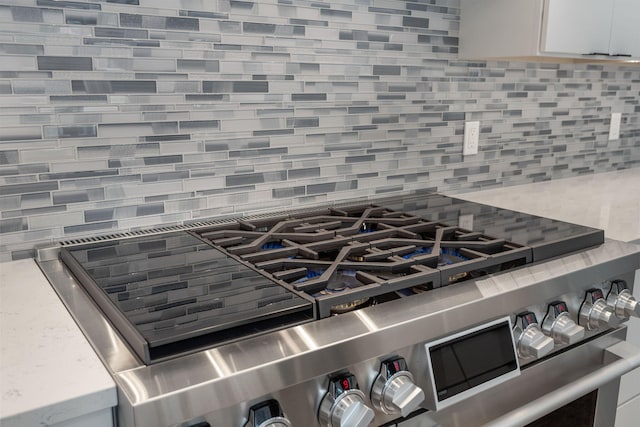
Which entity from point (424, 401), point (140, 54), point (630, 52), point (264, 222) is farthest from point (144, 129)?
point (630, 52)

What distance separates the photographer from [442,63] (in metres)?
1.74

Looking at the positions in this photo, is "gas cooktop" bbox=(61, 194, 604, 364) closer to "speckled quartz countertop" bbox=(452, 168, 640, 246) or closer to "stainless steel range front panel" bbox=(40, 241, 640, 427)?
"stainless steel range front panel" bbox=(40, 241, 640, 427)

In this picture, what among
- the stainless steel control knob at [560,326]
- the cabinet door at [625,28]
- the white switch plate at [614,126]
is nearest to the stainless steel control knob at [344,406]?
the stainless steel control knob at [560,326]

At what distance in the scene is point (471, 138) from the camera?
6.11ft

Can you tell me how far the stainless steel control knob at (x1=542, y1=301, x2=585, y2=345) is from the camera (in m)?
1.05

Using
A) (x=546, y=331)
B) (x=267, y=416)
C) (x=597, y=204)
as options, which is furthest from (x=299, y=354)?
(x=597, y=204)

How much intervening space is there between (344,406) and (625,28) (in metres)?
1.58

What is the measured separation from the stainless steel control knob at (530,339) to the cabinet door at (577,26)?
2.88 ft

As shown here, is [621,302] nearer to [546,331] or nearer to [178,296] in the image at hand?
[546,331]

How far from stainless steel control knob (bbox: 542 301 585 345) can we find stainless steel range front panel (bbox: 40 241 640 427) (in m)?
0.02

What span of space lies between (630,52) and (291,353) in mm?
1614

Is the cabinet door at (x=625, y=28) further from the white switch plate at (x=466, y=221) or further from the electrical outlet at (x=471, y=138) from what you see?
the white switch plate at (x=466, y=221)

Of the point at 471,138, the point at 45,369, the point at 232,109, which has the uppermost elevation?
the point at 232,109

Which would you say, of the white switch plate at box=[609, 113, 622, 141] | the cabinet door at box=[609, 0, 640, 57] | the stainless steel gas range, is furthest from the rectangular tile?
the white switch plate at box=[609, 113, 622, 141]
